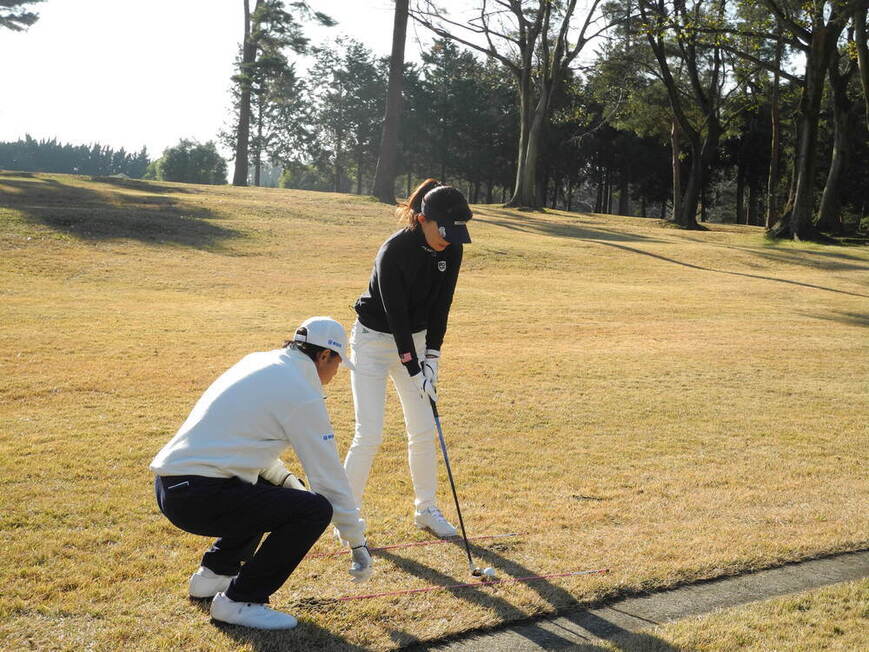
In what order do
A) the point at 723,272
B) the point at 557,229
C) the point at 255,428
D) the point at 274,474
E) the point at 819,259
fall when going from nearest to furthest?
the point at 255,428 → the point at 274,474 → the point at 723,272 → the point at 819,259 → the point at 557,229

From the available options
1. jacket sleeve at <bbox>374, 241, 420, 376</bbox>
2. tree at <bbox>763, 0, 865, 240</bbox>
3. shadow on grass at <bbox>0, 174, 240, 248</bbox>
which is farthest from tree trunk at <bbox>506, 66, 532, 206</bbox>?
jacket sleeve at <bbox>374, 241, 420, 376</bbox>

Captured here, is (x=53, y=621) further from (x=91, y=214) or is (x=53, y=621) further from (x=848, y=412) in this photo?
(x=91, y=214)

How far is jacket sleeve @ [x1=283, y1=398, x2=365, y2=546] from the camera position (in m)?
3.89

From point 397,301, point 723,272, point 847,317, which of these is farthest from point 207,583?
point 723,272

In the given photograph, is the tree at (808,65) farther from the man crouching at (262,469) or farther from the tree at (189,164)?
the tree at (189,164)

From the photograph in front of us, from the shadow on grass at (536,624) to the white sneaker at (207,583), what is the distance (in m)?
0.97

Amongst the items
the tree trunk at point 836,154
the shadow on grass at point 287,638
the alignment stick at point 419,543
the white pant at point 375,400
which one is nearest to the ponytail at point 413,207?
the white pant at point 375,400

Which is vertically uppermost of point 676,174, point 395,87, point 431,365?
point 395,87

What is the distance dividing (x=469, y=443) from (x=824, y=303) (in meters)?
14.4

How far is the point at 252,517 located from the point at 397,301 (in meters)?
1.77

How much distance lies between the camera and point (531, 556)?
5285mm

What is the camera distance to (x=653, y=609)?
4.64m

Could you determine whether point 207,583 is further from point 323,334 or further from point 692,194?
point 692,194

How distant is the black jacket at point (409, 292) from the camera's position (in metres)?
5.13
